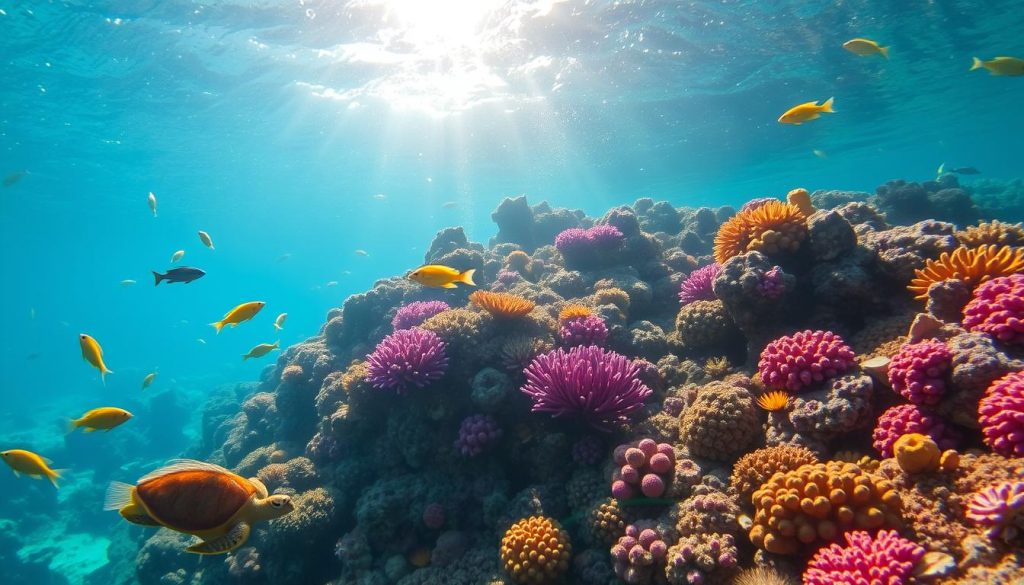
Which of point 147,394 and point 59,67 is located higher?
point 59,67

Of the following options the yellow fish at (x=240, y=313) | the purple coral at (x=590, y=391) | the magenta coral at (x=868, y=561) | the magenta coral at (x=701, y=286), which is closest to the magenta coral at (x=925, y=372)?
the magenta coral at (x=868, y=561)

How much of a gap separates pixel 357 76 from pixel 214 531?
25.4 meters

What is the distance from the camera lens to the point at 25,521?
19.9m

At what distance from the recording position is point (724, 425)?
4113mm

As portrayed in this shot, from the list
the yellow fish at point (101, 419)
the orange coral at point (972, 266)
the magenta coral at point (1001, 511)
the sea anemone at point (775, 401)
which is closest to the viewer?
the magenta coral at point (1001, 511)

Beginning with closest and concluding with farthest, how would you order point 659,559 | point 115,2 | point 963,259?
point 659,559, point 963,259, point 115,2

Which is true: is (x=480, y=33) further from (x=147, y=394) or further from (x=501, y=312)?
(x=147, y=394)

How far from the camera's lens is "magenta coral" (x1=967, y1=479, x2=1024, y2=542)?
2.41 metres

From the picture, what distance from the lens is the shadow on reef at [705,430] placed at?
9.82 ft

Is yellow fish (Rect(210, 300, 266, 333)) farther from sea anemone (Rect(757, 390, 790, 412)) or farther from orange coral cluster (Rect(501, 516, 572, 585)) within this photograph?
sea anemone (Rect(757, 390, 790, 412))

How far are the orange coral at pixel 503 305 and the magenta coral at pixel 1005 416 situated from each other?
16.1ft

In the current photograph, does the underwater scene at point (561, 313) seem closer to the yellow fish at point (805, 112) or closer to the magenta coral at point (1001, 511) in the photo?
the magenta coral at point (1001, 511)

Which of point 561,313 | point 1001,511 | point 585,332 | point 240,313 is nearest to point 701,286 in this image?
point 585,332

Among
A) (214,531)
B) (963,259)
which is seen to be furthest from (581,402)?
(963,259)
